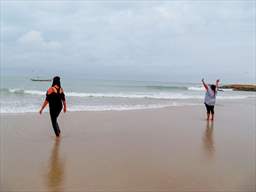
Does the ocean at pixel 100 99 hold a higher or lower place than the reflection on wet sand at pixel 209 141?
higher

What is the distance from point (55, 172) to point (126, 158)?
1.47m

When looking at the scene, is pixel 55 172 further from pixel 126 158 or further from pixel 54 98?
pixel 54 98

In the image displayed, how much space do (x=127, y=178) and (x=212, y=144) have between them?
3374mm

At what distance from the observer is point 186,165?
5273 mm

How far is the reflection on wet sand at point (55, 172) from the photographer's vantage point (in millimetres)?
4211

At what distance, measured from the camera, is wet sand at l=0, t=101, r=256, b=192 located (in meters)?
4.34

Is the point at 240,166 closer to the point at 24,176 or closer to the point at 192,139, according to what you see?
the point at 192,139

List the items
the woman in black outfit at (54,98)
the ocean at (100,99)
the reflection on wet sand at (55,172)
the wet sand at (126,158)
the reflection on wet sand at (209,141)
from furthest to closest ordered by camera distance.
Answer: the ocean at (100,99) < the woman in black outfit at (54,98) < the reflection on wet sand at (209,141) < the wet sand at (126,158) < the reflection on wet sand at (55,172)

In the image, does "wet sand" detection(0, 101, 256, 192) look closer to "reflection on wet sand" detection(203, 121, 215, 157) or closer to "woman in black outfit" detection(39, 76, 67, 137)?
"reflection on wet sand" detection(203, 121, 215, 157)

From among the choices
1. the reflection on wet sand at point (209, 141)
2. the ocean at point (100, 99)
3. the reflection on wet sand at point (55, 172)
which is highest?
the ocean at point (100, 99)

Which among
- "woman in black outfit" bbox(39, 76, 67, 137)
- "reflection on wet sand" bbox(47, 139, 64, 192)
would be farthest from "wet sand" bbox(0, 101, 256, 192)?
"woman in black outfit" bbox(39, 76, 67, 137)

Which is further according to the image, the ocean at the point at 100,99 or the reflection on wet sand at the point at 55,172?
the ocean at the point at 100,99

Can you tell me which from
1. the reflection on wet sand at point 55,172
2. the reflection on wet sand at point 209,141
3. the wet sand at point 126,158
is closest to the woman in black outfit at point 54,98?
the wet sand at point 126,158

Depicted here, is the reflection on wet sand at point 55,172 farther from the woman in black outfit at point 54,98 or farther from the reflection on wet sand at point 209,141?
the reflection on wet sand at point 209,141
